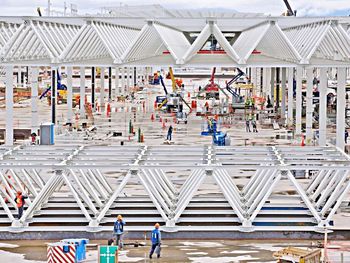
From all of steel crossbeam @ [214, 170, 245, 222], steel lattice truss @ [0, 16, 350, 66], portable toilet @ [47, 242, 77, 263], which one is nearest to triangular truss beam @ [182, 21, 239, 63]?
steel lattice truss @ [0, 16, 350, 66]

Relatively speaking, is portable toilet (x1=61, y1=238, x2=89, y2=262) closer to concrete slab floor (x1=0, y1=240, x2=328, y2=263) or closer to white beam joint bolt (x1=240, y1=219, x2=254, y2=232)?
concrete slab floor (x1=0, y1=240, x2=328, y2=263)

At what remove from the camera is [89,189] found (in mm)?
33094

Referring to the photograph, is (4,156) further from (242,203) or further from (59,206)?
(242,203)

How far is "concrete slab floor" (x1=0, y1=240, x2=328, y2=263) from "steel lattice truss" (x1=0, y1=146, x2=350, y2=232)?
2.62 feet

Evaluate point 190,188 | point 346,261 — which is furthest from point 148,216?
point 346,261

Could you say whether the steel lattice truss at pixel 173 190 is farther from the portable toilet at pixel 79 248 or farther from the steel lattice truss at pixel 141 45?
the steel lattice truss at pixel 141 45

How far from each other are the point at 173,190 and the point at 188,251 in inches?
298

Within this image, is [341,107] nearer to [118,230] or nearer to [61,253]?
[118,230]

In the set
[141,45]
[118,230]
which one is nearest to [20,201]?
[118,230]

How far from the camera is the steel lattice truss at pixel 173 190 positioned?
3109 cm

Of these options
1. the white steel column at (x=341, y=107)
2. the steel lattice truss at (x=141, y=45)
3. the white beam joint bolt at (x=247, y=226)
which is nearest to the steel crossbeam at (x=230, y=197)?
the white beam joint bolt at (x=247, y=226)

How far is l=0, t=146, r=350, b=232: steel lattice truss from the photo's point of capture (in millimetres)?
31094

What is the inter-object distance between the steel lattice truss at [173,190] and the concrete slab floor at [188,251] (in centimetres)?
80

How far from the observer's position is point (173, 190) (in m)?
36.2
